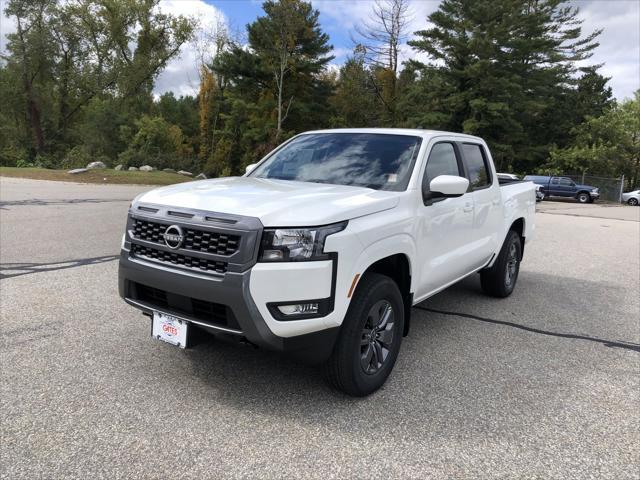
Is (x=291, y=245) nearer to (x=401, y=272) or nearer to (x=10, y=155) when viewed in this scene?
(x=401, y=272)

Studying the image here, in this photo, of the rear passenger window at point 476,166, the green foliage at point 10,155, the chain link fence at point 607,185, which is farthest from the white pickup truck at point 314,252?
the green foliage at point 10,155

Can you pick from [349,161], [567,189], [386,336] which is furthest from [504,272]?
[567,189]

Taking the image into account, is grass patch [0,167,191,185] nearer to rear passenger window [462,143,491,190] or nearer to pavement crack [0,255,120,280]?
pavement crack [0,255,120,280]

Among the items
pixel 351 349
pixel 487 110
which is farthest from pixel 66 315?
pixel 487 110

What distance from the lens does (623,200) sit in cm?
3731

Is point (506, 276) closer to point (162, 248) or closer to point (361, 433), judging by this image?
point (361, 433)

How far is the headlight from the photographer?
2.88m

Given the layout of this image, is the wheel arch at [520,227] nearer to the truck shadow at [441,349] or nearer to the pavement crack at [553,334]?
the truck shadow at [441,349]

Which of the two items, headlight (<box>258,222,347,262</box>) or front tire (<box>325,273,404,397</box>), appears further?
front tire (<box>325,273,404,397</box>)

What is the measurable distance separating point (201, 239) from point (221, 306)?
0.42 m

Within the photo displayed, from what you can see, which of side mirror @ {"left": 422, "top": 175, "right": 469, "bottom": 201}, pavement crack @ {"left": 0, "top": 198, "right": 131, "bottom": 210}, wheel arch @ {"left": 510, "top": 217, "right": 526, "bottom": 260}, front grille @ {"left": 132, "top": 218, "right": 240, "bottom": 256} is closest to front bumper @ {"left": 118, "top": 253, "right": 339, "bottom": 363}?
front grille @ {"left": 132, "top": 218, "right": 240, "bottom": 256}

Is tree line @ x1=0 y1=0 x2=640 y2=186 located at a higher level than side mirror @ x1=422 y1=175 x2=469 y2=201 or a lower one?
higher

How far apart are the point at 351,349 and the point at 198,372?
1238mm

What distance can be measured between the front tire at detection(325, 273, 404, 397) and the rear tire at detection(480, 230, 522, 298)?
8.75ft
